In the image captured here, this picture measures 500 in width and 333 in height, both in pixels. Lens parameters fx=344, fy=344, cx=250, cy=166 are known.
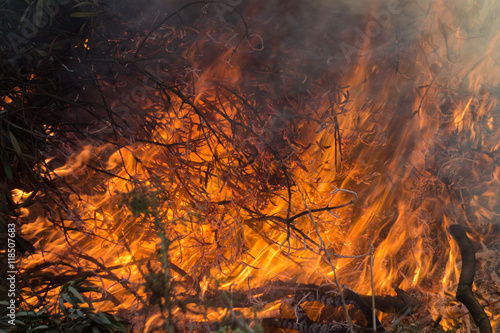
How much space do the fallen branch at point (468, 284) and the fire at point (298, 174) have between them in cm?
15

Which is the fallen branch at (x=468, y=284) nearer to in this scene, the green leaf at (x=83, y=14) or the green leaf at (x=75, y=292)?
the green leaf at (x=75, y=292)

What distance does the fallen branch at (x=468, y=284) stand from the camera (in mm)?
1005

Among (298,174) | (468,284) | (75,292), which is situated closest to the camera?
(75,292)

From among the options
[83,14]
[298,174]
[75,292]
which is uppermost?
[83,14]

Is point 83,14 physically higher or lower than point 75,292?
higher

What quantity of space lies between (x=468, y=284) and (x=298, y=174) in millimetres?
645

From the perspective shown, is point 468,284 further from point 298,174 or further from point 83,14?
point 83,14

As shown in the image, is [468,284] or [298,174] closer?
[468,284]

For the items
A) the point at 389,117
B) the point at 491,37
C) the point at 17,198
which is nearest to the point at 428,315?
the point at 389,117

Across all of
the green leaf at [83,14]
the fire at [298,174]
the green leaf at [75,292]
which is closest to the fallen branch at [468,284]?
the fire at [298,174]

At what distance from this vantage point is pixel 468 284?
1.10 m

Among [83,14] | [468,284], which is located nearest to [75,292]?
[83,14]

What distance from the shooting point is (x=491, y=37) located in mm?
1221

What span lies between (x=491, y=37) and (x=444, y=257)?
82 centimetres
